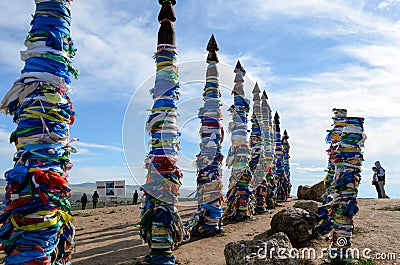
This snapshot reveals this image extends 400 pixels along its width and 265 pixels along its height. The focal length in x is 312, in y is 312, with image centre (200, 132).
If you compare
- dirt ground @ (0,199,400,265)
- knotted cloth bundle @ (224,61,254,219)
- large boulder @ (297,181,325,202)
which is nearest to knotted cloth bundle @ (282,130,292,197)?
large boulder @ (297,181,325,202)

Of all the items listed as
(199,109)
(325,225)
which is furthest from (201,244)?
(199,109)

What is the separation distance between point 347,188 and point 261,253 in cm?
259

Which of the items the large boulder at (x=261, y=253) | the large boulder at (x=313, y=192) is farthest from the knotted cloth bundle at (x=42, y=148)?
the large boulder at (x=313, y=192)

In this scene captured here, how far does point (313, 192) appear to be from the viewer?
19906mm

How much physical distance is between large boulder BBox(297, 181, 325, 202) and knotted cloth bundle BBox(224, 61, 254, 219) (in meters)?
8.04

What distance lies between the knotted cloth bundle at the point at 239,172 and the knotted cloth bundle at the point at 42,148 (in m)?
9.30

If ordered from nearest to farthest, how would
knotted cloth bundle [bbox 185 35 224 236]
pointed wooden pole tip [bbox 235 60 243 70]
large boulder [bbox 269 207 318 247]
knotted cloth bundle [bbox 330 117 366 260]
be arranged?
knotted cloth bundle [bbox 330 117 366 260] → large boulder [bbox 269 207 318 247] → knotted cloth bundle [bbox 185 35 224 236] → pointed wooden pole tip [bbox 235 60 243 70]

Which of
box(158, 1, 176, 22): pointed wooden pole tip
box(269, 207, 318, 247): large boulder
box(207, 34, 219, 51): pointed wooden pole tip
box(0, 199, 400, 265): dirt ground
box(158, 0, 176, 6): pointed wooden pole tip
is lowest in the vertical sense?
box(0, 199, 400, 265): dirt ground

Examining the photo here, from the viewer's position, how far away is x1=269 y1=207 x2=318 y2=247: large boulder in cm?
851

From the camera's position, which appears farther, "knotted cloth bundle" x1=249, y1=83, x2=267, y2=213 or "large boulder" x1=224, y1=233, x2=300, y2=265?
"knotted cloth bundle" x1=249, y1=83, x2=267, y2=213

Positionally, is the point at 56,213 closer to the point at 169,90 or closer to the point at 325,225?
the point at 169,90

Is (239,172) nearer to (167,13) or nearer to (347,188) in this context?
(347,188)

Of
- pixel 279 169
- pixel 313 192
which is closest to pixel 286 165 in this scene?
pixel 279 169

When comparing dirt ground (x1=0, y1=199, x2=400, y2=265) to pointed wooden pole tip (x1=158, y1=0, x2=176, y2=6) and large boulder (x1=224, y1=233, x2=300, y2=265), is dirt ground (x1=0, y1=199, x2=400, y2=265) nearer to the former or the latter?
large boulder (x1=224, y1=233, x2=300, y2=265)
